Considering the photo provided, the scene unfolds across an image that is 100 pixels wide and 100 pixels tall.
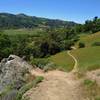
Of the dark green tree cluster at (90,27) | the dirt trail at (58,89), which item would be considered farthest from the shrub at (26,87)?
the dark green tree cluster at (90,27)

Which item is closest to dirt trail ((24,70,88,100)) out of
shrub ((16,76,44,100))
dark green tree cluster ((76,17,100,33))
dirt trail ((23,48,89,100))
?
dirt trail ((23,48,89,100))

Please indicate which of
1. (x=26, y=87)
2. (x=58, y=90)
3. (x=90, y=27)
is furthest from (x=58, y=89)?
(x=90, y=27)

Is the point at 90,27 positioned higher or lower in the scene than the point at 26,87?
lower

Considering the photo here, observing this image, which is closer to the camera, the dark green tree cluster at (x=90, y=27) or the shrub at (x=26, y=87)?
the shrub at (x=26, y=87)

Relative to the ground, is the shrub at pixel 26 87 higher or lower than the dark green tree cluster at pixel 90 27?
higher

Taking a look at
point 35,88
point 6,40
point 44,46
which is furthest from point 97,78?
point 44,46

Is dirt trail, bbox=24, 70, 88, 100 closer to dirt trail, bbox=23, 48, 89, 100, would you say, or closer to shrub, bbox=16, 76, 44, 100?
dirt trail, bbox=23, 48, 89, 100

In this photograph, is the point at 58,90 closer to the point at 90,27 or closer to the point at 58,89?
the point at 58,89

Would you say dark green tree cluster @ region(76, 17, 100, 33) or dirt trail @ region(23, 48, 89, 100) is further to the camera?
dark green tree cluster @ region(76, 17, 100, 33)

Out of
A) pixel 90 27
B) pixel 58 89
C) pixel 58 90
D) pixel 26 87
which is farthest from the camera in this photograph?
pixel 90 27

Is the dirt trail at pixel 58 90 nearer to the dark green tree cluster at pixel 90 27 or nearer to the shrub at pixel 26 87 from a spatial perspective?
the shrub at pixel 26 87

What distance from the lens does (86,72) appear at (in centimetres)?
1958

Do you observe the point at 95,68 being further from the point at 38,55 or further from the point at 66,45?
the point at 66,45

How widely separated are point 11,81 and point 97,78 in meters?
6.16
